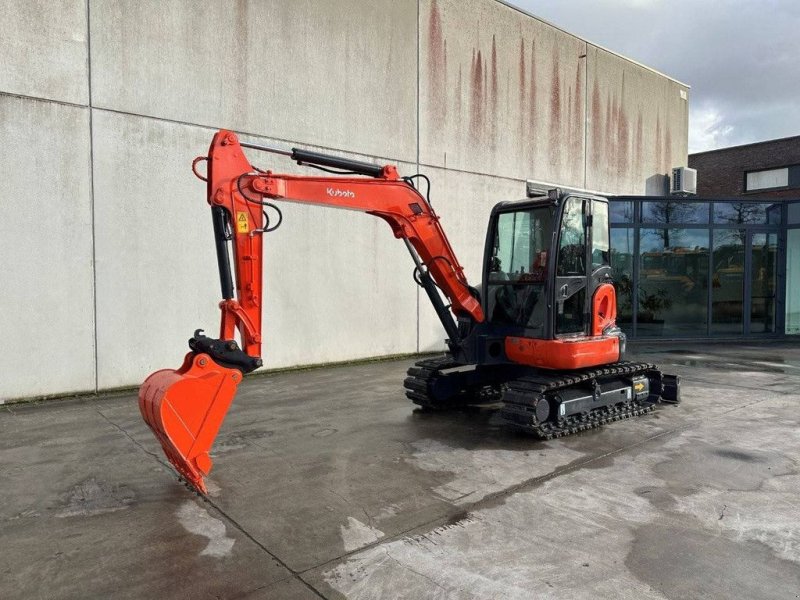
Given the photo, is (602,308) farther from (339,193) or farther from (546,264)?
(339,193)

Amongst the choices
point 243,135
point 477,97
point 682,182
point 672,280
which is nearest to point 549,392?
point 243,135

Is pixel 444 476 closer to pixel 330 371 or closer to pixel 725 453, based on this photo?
pixel 725 453

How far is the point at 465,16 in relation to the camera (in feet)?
39.8

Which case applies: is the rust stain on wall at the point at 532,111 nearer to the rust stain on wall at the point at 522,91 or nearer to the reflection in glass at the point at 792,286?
the rust stain on wall at the point at 522,91

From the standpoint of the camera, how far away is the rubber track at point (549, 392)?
5.66 meters

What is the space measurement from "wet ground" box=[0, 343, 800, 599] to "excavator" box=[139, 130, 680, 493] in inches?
14.2

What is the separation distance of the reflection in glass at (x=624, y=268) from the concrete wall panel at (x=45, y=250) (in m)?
11.4

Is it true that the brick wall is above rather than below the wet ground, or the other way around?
above

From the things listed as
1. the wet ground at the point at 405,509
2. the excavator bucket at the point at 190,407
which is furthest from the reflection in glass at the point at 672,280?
the excavator bucket at the point at 190,407

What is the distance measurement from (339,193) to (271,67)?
5.55 m

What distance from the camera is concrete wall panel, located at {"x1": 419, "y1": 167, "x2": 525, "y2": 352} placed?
11.9m

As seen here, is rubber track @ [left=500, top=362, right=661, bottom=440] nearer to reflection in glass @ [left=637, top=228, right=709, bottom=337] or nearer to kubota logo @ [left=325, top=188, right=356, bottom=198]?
kubota logo @ [left=325, top=188, right=356, bottom=198]

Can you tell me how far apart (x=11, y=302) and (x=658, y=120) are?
17236 millimetres

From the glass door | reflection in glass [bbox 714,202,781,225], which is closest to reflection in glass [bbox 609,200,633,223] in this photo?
reflection in glass [bbox 714,202,781,225]
